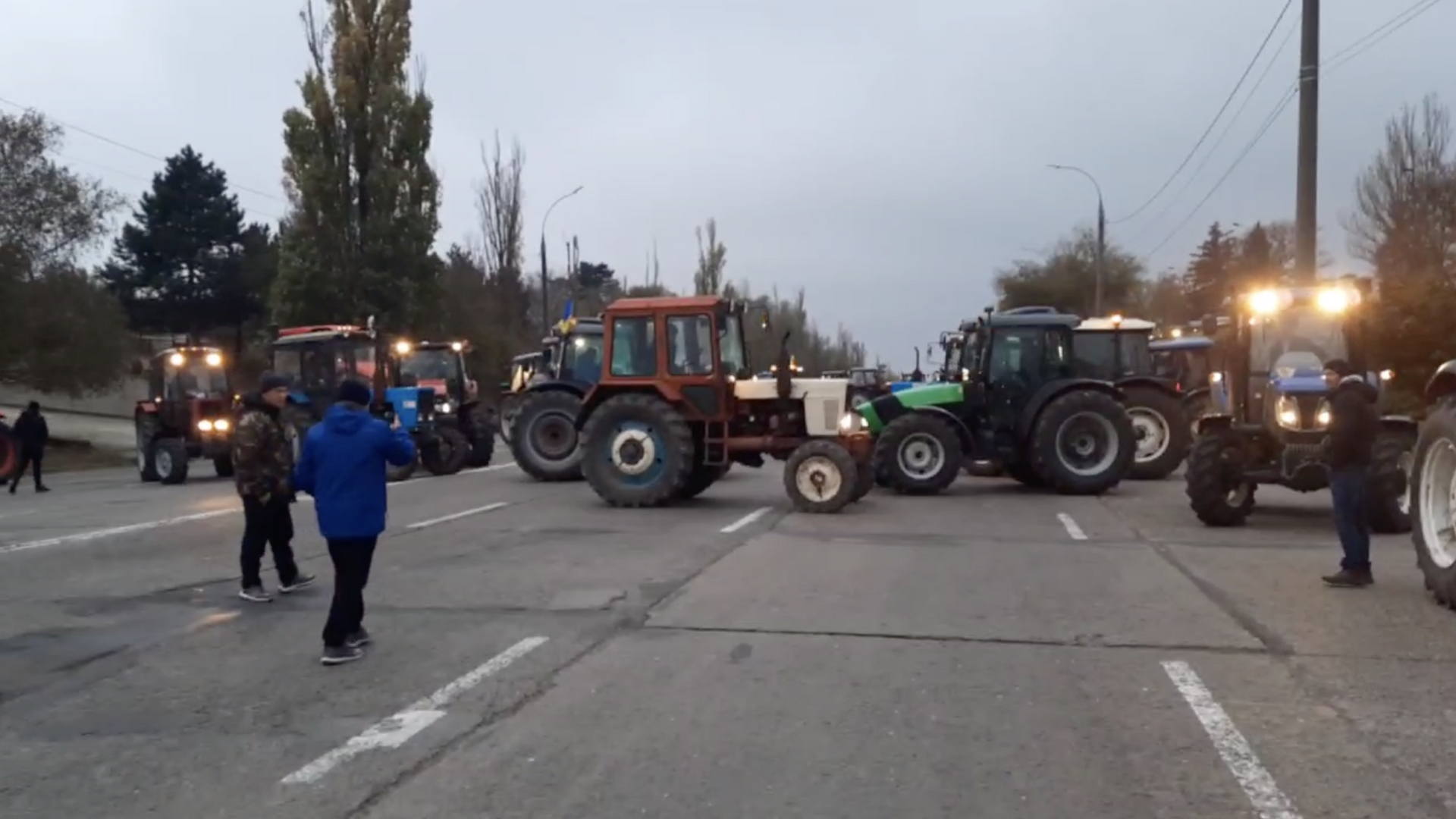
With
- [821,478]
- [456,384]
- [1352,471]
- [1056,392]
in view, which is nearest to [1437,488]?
[1352,471]

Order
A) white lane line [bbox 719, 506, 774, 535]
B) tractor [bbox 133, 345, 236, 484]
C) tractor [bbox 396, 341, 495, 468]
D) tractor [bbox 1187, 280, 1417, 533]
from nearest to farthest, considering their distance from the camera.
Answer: tractor [bbox 1187, 280, 1417, 533]
white lane line [bbox 719, 506, 774, 535]
tractor [bbox 133, 345, 236, 484]
tractor [bbox 396, 341, 495, 468]

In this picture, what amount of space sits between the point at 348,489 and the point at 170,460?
1943 centimetres

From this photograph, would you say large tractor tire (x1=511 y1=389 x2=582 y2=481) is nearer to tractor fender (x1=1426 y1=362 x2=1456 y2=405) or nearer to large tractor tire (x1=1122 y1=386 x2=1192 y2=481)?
large tractor tire (x1=1122 y1=386 x2=1192 y2=481)

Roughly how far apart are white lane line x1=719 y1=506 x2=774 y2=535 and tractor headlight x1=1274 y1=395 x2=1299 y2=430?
5824mm

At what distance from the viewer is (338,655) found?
827cm

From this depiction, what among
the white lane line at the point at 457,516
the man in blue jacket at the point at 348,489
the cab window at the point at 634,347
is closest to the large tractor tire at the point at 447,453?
the white lane line at the point at 457,516

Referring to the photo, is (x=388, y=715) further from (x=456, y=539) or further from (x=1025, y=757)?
(x=456, y=539)

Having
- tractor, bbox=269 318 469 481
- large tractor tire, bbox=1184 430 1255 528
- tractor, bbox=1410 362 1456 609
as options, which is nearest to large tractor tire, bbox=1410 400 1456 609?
tractor, bbox=1410 362 1456 609

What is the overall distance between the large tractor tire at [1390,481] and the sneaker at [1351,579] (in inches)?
138

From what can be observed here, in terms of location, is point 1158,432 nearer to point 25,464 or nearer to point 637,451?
point 637,451

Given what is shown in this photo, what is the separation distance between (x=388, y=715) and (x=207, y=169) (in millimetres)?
59663

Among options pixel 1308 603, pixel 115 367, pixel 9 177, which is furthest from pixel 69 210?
pixel 1308 603

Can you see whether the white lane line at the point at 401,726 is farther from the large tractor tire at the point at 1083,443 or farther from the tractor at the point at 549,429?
the tractor at the point at 549,429

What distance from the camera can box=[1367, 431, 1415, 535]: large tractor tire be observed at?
555 inches
